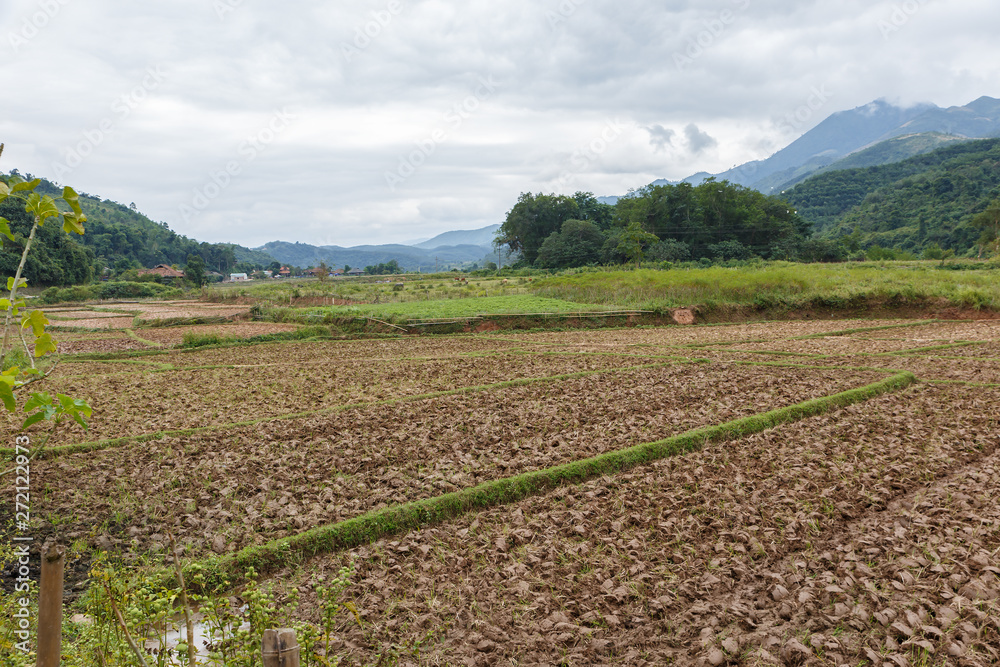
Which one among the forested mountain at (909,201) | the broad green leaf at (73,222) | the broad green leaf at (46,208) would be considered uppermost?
the forested mountain at (909,201)

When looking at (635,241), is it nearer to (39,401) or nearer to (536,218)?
(536,218)

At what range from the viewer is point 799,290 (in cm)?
3044

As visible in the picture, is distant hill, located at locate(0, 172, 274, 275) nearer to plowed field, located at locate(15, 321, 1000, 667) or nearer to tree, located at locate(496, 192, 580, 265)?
tree, located at locate(496, 192, 580, 265)

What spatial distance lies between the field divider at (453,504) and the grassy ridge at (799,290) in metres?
21.3

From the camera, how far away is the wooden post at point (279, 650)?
1.95 meters

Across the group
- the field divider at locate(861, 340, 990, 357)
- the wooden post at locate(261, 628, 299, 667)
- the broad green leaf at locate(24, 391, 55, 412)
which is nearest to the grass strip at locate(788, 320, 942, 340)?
the field divider at locate(861, 340, 990, 357)

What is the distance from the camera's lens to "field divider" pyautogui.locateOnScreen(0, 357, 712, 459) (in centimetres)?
877

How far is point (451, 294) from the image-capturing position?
44219 mm

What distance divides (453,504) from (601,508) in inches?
66.9

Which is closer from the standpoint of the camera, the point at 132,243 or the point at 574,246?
the point at 574,246

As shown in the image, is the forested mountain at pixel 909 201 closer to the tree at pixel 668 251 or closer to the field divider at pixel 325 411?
the tree at pixel 668 251

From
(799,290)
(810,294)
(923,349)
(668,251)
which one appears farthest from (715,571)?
(668,251)

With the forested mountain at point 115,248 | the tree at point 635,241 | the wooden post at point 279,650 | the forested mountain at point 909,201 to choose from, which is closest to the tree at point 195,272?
the forested mountain at point 115,248

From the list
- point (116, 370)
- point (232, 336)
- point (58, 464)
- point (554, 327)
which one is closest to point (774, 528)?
point (58, 464)
